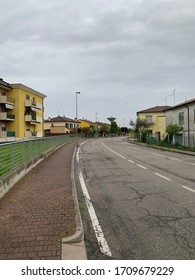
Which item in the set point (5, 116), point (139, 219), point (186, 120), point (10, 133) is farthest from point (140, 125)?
point (139, 219)

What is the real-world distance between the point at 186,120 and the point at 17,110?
27.5 meters

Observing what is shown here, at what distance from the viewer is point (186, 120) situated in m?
34.0

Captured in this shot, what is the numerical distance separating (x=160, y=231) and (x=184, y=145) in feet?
101

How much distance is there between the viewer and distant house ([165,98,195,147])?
31.9 metres

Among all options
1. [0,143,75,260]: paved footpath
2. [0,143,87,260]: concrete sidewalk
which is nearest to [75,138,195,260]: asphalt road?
[0,143,87,260]: concrete sidewalk

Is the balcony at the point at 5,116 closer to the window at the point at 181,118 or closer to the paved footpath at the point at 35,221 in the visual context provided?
the window at the point at 181,118

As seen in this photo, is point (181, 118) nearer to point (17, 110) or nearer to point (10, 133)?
point (10, 133)

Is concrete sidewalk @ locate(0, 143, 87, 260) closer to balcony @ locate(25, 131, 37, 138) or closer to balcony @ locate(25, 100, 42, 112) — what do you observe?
balcony @ locate(25, 100, 42, 112)

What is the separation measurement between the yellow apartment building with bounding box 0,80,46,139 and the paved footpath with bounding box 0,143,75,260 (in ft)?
119

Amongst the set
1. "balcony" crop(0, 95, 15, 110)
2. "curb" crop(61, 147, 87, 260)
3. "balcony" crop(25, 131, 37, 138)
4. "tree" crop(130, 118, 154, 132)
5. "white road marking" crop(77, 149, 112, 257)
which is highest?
"balcony" crop(0, 95, 15, 110)

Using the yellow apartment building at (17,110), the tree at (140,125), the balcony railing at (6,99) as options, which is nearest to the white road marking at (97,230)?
the balcony railing at (6,99)

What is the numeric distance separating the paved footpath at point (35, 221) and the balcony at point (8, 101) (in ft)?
115

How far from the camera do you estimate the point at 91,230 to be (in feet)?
16.0

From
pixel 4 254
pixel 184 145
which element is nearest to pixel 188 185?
pixel 4 254
